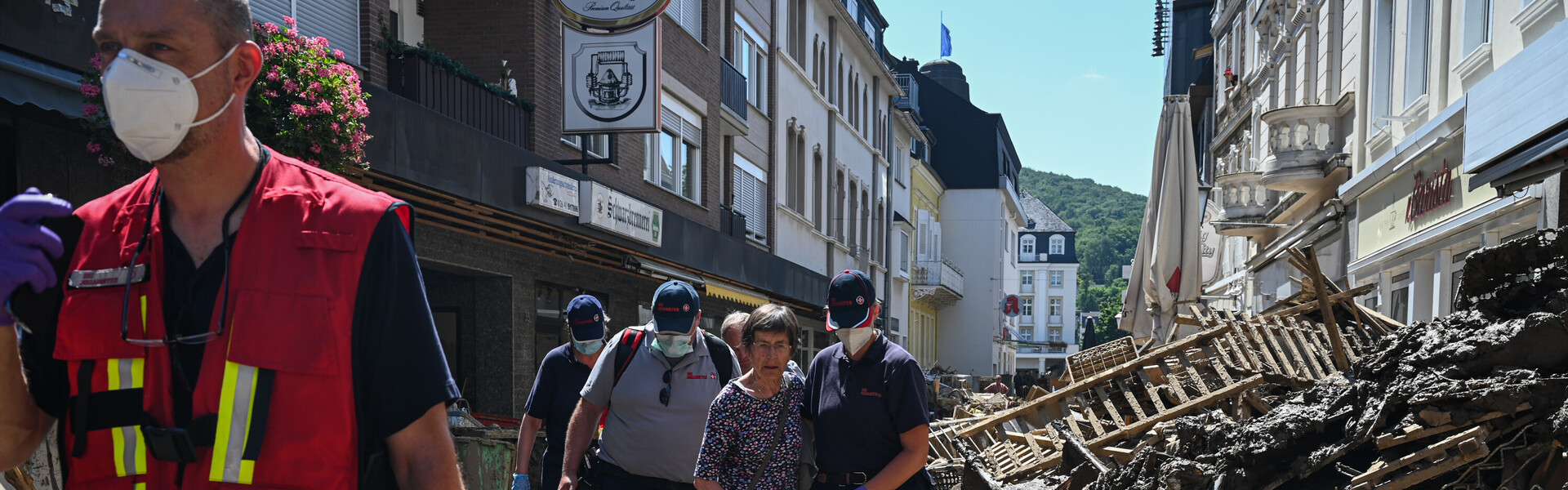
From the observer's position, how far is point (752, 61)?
2575 centimetres

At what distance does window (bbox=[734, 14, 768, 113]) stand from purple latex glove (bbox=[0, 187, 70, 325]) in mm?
22386

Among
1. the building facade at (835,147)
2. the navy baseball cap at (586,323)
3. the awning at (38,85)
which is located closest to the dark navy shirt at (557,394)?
the navy baseball cap at (586,323)

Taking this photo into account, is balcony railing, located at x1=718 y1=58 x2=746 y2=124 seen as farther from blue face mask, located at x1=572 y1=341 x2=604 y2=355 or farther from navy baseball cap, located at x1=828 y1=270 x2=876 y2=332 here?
navy baseball cap, located at x1=828 y1=270 x2=876 y2=332

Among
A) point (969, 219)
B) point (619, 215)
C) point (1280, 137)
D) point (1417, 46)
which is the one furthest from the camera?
point (969, 219)

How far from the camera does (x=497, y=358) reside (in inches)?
556

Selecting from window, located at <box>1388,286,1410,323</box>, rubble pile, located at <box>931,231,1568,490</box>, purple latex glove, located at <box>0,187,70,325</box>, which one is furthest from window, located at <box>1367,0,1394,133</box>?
purple latex glove, located at <box>0,187,70,325</box>

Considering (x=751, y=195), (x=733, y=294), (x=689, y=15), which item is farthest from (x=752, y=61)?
(x=733, y=294)

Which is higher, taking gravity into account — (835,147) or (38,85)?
(835,147)

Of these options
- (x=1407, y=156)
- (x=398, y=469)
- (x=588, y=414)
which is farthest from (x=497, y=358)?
(x=398, y=469)

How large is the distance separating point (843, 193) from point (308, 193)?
33.0 metres

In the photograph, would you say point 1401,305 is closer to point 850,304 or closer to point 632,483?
point 850,304

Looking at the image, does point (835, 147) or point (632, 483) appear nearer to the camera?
point (632, 483)

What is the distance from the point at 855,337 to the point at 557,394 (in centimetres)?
226

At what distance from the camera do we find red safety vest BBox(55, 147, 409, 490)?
6.26ft
